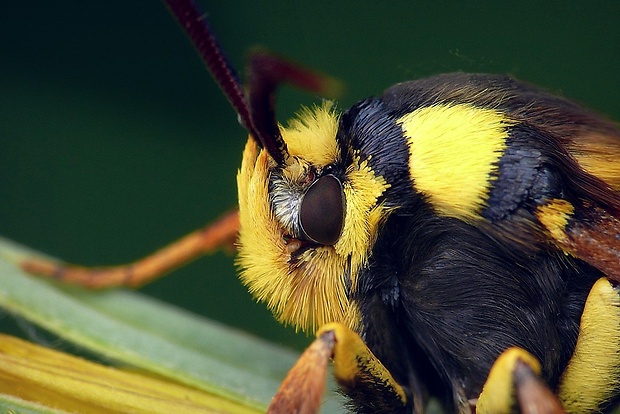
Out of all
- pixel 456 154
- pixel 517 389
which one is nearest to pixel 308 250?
pixel 456 154

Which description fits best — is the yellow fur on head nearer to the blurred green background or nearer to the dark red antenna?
the dark red antenna

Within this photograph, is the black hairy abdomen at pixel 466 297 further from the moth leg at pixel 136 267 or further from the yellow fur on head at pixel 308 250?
the moth leg at pixel 136 267

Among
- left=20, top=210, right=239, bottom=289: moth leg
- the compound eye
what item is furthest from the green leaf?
the compound eye

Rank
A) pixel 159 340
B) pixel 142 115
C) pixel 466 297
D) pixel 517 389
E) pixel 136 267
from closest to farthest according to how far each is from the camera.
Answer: pixel 517 389 → pixel 466 297 → pixel 159 340 → pixel 136 267 → pixel 142 115

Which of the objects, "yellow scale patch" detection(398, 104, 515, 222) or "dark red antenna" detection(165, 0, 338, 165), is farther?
"yellow scale patch" detection(398, 104, 515, 222)

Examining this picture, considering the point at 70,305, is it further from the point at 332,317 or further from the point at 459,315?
the point at 459,315

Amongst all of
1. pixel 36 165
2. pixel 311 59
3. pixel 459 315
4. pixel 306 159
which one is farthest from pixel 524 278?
pixel 36 165

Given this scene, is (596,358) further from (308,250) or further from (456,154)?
(308,250)
